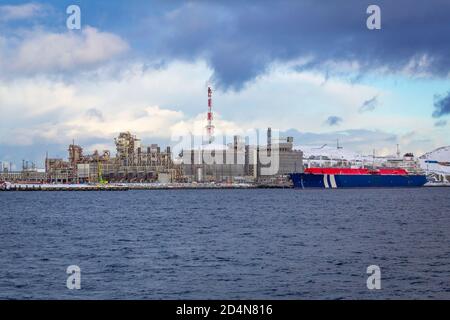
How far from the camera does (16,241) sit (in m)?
38.2

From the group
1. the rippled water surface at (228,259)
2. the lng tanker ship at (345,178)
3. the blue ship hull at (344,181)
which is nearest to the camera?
the rippled water surface at (228,259)

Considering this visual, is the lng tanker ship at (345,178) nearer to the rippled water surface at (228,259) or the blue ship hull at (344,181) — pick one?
the blue ship hull at (344,181)

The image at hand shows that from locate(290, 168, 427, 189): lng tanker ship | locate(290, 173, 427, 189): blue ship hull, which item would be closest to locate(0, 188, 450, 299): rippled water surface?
locate(290, 173, 427, 189): blue ship hull

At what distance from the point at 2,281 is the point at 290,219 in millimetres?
31565

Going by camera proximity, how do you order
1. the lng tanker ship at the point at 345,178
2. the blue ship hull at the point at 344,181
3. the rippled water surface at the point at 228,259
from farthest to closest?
the lng tanker ship at the point at 345,178 < the blue ship hull at the point at 344,181 < the rippled water surface at the point at 228,259

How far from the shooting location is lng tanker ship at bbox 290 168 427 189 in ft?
484

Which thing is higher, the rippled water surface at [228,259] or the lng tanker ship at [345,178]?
the lng tanker ship at [345,178]

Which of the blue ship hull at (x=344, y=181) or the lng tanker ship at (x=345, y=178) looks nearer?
the blue ship hull at (x=344, y=181)

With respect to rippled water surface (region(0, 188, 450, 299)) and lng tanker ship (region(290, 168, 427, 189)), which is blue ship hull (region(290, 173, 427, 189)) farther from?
rippled water surface (region(0, 188, 450, 299))

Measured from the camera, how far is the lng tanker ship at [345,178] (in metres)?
148

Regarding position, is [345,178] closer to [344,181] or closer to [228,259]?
[344,181]

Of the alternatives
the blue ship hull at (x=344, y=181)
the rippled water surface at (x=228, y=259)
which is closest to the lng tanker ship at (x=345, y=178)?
the blue ship hull at (x=344, y=181)
